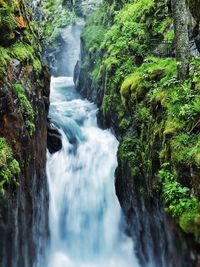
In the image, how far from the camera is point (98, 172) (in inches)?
551

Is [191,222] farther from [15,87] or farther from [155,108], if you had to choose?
[15,87]

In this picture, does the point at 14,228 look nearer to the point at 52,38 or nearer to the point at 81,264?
the point at 81,264

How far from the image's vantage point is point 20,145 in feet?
28.8

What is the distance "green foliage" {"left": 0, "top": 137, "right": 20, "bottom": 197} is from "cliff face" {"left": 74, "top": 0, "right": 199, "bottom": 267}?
9.98ft

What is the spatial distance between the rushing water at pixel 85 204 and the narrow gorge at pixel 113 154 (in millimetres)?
37

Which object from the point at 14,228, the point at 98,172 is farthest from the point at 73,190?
the point at 14,228

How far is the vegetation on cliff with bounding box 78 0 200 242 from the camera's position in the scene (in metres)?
6.64

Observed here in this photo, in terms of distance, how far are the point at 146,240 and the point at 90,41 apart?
1459 cm

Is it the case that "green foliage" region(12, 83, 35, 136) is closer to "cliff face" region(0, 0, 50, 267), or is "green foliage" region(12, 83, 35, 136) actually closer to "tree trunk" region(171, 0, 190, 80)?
"cliff face" region(0, 0, 50, 267)

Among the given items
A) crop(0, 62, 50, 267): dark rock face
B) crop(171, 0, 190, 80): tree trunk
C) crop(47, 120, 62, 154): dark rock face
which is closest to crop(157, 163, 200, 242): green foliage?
crop(171, 0, 190, 80): tree trunk

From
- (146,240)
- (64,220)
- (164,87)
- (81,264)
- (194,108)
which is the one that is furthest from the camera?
(64,220)

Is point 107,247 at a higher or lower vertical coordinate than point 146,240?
lower

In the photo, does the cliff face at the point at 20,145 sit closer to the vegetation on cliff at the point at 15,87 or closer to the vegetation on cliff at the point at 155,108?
the vegetation on cliff at the point at 15,87

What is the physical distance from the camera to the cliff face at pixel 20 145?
7.77m
